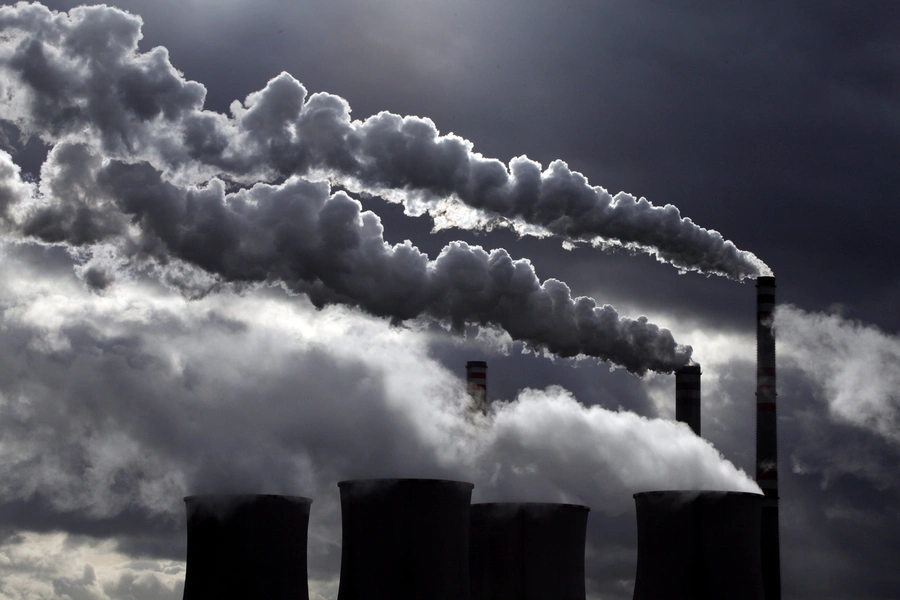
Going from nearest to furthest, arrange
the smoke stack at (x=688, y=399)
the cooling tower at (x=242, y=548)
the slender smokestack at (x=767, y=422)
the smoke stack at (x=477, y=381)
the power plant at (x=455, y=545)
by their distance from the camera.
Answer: the cooling tower at (x=242, y=548)
the power plant at (x=455, y=545)
the slender smokestack at (x=767, y=422)
the smoke stack at (x=688, y=399)
the smoke stack at (x=477, y=381)

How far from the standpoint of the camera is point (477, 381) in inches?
2116

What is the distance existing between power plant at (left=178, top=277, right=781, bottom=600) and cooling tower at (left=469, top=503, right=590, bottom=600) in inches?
1.2

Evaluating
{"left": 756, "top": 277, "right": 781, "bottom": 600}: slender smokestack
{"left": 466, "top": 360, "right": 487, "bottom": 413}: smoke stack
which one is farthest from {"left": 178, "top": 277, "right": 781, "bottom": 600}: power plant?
{"left": 466, "top": 360, "right": 487, "bottom": 413}: smoke stack

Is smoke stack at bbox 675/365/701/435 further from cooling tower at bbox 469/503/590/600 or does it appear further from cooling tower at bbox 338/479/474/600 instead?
cooling tower at bbox 338/479/474/600

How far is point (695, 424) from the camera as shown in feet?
151

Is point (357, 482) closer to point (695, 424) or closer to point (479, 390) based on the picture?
point (695, 424)

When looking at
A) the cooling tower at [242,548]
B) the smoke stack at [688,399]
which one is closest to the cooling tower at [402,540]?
the cooling tower at [242,548]

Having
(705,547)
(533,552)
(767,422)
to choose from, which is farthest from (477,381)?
(705,547)

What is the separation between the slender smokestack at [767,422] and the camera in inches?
1732

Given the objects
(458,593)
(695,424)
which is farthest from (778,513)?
(458,593)

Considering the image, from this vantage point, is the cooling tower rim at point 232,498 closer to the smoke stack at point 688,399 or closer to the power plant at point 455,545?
the power plant at point 455,545

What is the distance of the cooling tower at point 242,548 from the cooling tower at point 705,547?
1003 cm

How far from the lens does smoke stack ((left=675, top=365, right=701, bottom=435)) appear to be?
45.9 m

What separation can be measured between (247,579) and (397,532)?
386 centimetres
